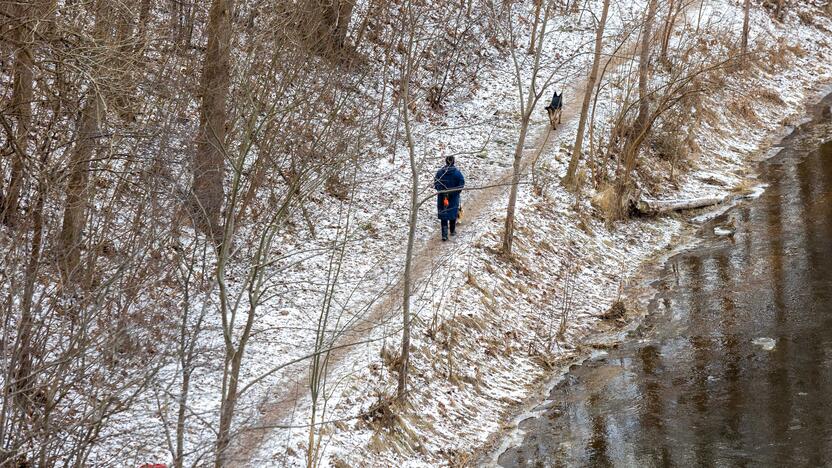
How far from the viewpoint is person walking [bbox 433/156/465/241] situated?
15914mm

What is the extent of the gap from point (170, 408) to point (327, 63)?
8.49 m

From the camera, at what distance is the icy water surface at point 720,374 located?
12.0 meters

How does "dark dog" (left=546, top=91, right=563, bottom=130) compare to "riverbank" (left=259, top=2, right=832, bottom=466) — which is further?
"dark dog" (left=546, top=91, right=563, bottom=130)

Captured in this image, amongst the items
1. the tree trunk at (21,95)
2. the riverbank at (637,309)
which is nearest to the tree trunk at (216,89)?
the tree trunk at (21,95)

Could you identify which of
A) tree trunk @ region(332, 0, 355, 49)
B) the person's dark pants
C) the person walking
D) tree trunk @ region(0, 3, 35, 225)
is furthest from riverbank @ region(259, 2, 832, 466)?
tree trunk @ region(332, 0, 355, 49)

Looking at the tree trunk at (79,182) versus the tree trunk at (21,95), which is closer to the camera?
the tree trunk at (21,95)

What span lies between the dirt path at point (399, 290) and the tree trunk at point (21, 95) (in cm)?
378

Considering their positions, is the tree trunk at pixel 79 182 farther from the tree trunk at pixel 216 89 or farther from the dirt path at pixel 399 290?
the dirt path at pixel 399 290

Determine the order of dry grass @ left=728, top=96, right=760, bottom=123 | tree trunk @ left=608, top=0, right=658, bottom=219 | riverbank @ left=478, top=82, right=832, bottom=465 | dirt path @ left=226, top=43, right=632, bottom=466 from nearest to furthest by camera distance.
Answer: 1. dirt path @ left=226, top=43, right=632, bottom=466
2. riverbank @ left=478, top=82, right=832, bottom=465
3. tree trunk @ left=608, top=0, right=658, bottom=219
4. dry grass @ left=728, top=96, right=760, bottom=123

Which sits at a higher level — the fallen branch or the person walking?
the fallen branch

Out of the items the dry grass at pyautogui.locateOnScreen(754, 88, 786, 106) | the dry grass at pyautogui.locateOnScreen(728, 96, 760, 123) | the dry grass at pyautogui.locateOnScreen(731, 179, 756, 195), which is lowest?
the dry grass at pyautogui.locateOnScreen(731, 179, 756, 195)

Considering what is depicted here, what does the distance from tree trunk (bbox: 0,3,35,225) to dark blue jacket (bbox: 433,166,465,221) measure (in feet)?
24.0

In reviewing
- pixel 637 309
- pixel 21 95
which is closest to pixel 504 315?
pixel 637 309

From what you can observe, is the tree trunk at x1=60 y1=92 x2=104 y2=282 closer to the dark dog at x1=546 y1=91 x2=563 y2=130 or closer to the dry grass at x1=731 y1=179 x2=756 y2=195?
the dark dog at x1=546 y1=91 x2=563 y2=130
